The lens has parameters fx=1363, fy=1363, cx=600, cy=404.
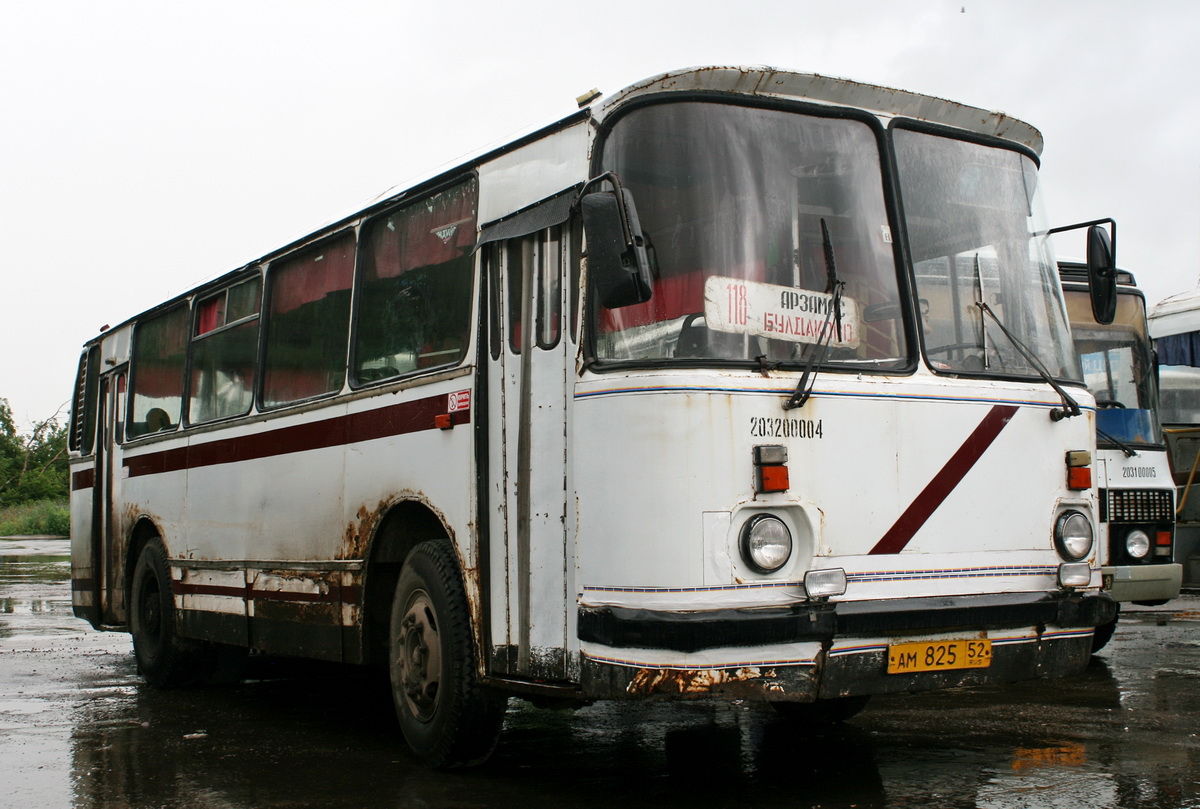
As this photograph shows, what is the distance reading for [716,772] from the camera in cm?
639

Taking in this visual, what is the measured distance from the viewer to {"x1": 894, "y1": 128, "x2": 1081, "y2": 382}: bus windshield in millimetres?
6043

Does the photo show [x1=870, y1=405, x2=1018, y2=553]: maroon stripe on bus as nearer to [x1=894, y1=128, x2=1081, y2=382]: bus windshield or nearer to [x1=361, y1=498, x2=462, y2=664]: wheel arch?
[x1=894, y1=128, x2=1081, y2=382]: bus windshield

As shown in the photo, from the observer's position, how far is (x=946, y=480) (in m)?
5.87

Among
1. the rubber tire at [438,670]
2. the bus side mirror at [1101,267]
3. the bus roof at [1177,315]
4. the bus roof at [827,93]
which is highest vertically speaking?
the bus roof at [1177,315]

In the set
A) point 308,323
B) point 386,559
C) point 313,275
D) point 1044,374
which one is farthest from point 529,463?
point 313,275

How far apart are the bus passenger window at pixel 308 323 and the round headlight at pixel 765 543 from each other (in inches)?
127

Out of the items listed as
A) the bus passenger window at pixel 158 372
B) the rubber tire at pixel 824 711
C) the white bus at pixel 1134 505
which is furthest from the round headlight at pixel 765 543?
the bus passenger window at pixel 158 372

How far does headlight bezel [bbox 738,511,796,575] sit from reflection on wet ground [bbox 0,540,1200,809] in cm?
106

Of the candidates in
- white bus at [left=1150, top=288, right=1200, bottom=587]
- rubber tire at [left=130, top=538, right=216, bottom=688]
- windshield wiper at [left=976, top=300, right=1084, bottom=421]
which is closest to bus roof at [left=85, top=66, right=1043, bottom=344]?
windshield wiper at [left=976, top=300, right=1084, bottom=421]

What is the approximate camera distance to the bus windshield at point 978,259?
Result: 238 inches

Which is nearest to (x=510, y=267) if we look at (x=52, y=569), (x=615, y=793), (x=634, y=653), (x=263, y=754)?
(x=634, y=653)

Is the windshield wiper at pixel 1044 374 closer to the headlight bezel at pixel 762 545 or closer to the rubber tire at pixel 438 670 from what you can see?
the headlight bezel at pixel 762 545

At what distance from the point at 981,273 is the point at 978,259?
0.22ft

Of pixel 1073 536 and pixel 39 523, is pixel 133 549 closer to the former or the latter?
pixel 1073 536
